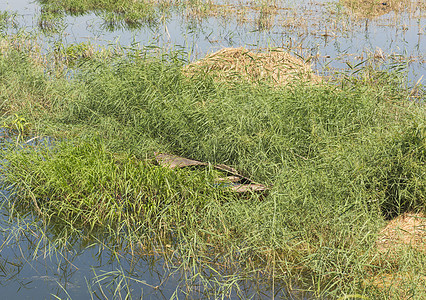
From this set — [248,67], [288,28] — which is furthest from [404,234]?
[288,28]

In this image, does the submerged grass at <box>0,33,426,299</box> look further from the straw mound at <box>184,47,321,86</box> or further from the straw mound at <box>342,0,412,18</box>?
the straw mound at <box>342,0,412,18</box>

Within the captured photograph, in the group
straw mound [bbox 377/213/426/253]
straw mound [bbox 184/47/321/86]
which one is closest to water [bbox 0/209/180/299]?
straw mound [bbox 377/213/426/253]

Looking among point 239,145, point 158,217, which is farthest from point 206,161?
point 158,217

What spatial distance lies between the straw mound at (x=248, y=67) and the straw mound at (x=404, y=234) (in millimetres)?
3290

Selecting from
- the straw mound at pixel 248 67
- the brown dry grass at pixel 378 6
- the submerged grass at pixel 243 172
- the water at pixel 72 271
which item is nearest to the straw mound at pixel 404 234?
the submerged grass at pixel 243 172

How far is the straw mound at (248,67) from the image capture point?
7633 millimetres

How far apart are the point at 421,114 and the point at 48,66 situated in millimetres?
6635

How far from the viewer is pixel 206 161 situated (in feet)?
19.2

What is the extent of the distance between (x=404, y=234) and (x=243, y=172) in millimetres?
1826

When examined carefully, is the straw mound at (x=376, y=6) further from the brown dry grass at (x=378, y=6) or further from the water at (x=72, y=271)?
the water at (x=72, y=271)

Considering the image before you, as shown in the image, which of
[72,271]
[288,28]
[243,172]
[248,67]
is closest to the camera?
[72,271]

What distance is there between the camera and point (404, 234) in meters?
4.34

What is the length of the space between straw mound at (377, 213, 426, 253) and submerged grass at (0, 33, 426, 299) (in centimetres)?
10

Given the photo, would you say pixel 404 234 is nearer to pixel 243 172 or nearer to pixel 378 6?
pixel 243 172
